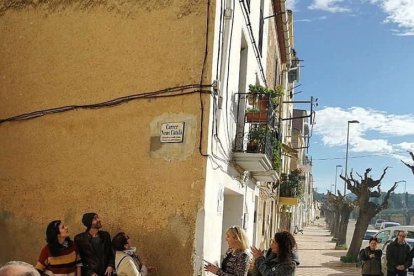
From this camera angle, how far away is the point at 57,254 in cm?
616

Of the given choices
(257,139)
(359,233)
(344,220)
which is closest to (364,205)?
(359,233)

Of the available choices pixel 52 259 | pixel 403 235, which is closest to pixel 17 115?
pixel 52 259

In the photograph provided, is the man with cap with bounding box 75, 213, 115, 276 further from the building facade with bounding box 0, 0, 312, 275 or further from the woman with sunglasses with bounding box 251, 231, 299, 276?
the woman with sunglasses with bounding box 251, 231, 299, 276

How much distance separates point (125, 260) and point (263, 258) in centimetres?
167

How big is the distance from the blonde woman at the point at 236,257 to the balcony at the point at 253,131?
313 centimetres

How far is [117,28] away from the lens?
313 inches

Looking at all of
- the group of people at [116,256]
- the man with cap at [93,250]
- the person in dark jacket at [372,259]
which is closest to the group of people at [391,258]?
the person in dark jacket at [372,259]

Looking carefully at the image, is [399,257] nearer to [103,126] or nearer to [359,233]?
[103,126]

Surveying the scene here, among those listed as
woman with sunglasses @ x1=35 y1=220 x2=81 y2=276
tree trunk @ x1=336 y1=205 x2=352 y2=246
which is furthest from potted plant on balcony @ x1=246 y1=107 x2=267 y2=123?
tree trunk @ x1=336 y1=205 x2=352 y2=246

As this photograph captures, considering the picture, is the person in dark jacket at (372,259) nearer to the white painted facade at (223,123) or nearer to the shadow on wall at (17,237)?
the white painted facade at (223,123)

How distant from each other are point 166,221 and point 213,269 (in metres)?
1.40

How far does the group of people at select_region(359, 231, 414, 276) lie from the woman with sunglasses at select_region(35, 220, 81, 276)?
6.68 meters

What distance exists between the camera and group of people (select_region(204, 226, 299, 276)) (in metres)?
5.57

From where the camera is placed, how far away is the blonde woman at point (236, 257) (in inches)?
229
